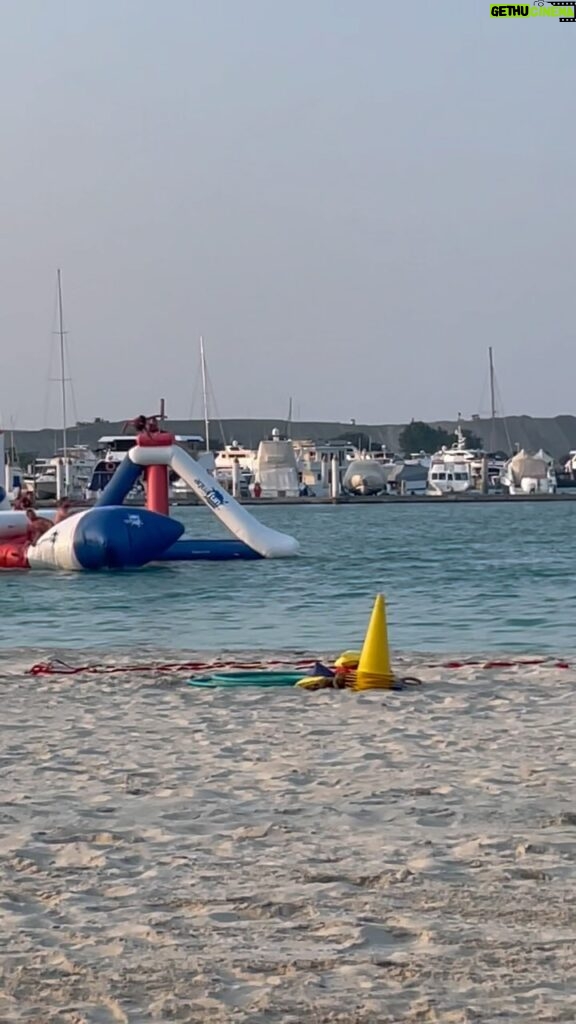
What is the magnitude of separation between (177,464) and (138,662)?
50.9ft

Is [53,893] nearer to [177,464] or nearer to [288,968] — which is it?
[288,968]

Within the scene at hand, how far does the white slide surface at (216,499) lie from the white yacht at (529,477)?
6267cm

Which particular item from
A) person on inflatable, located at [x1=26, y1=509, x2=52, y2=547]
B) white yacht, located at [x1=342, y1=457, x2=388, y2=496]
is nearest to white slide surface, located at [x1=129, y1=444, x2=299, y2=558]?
person on inflatable, located at [x1=26, y1=509, x2=52, y2=547]

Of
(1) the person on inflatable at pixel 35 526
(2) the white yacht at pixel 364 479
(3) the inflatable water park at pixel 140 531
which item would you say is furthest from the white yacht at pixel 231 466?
(1) the person on inflatable at pixel 35 526

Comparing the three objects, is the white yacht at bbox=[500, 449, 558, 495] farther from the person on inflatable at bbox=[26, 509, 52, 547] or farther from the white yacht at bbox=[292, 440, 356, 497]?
the person on inflatable at bbox=[26, 509, 52, 547]

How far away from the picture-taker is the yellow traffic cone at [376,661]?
36.0 feet

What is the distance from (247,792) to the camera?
710 cm

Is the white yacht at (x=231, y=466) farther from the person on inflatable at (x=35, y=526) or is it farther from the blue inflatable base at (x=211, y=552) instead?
the person on inflatable at (x=35, y=526)

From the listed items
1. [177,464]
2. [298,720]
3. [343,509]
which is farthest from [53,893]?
[343,509]

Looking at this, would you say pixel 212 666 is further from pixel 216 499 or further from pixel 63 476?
pixel 63 476

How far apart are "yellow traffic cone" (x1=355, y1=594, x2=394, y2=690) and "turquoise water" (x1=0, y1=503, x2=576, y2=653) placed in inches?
165

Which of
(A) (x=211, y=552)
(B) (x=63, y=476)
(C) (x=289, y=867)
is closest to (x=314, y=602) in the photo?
(A) (x=211, y=552)

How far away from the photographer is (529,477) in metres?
91.3

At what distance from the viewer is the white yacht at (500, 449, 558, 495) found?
90.9 metres
